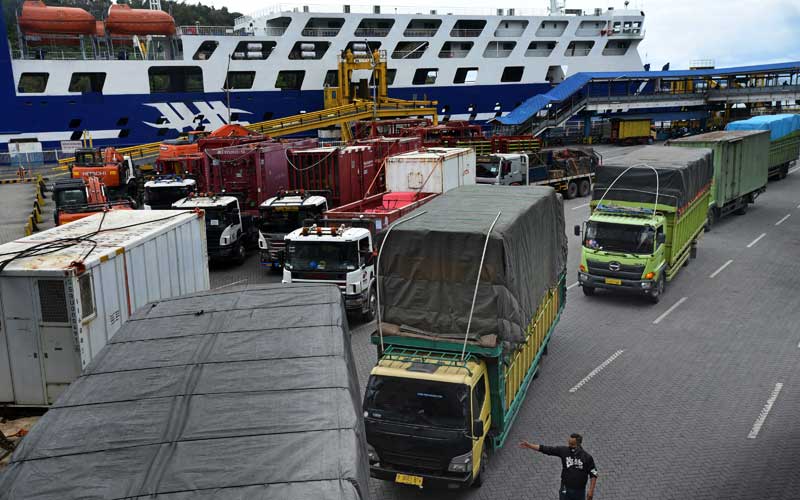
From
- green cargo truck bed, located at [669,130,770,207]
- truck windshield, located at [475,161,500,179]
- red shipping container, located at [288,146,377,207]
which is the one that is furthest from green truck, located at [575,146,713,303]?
truck windshield, located at [475,161,500,179]

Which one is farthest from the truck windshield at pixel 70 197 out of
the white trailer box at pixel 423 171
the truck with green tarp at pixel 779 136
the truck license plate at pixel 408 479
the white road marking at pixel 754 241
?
the truck with green tarp at pixel 779 136

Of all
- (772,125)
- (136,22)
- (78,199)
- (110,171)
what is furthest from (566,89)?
(78,199)

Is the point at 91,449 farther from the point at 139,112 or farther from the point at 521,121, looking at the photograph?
the point at 521,121

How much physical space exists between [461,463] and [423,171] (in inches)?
571

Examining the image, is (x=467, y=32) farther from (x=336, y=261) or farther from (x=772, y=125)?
(x=336, y=261)

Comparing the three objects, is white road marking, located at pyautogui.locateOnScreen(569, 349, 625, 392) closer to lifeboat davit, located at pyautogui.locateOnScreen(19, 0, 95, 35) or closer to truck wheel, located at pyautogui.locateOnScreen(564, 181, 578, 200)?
truck wheel, located at pyautogui.locateOnScreen(564, 181, 578, 200)

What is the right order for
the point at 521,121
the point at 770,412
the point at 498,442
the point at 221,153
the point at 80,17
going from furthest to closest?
the point at 521,121
the point at 80,17
the point at 221,153
the point at 770,412
the point at 498,442

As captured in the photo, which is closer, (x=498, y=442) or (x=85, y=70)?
(x=498, y=442)

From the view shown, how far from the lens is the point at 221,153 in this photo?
22375mm

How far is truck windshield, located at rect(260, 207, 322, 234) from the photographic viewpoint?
18.8 meters

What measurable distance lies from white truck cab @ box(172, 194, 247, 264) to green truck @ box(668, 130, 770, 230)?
15312 millimetres

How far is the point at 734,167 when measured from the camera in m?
23.9

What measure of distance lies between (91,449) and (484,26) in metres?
47.8

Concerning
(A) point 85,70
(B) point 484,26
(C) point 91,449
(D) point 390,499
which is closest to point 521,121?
(B) point 484,26
